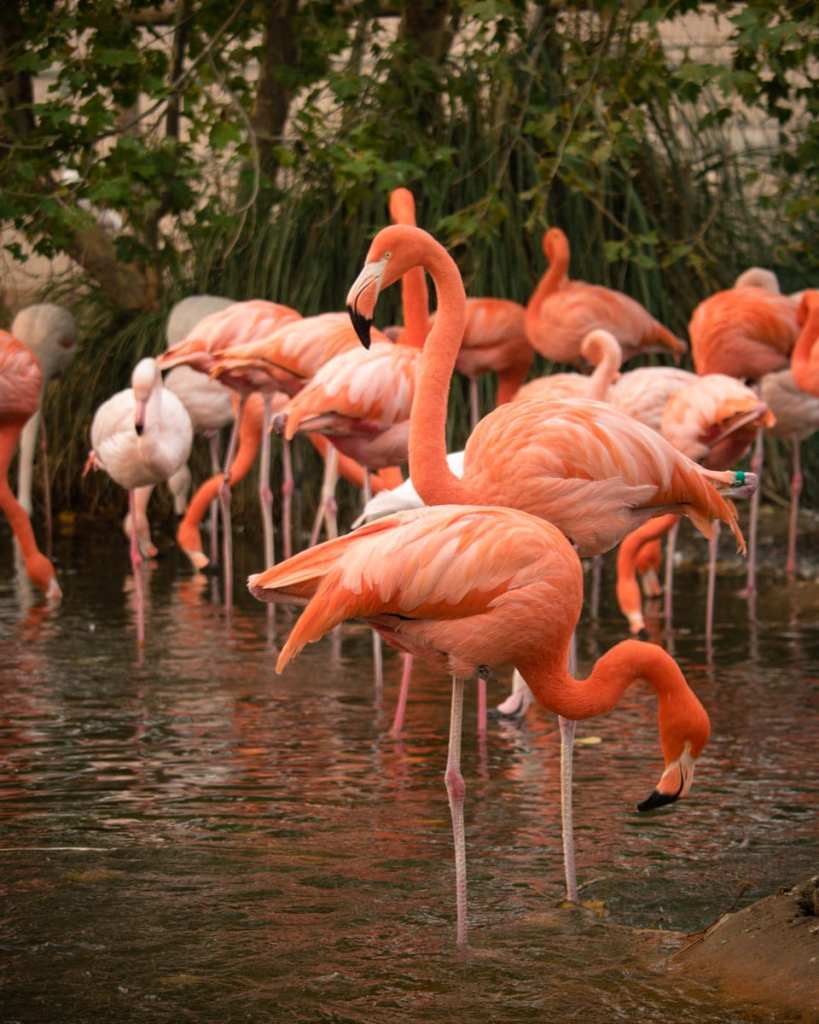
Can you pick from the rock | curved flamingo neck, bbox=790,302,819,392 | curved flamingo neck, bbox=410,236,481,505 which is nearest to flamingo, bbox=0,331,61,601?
curved flamingo neck, bbox=790,302,819,392

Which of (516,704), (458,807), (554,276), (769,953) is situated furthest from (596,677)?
(554,276)

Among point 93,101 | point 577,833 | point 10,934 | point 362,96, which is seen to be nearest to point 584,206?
point 362,96

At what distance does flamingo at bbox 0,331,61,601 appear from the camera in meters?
8.50

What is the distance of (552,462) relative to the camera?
4918mm

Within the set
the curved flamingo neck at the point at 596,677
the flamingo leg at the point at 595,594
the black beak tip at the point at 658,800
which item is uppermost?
the curved flamingo neck at the point at 596,677

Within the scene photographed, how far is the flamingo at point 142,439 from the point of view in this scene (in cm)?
808

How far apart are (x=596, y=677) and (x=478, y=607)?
309 mm

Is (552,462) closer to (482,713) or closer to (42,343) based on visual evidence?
(482,713)

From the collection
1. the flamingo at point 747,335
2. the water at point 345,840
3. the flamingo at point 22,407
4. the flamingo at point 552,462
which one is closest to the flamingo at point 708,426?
the water at point 345,840

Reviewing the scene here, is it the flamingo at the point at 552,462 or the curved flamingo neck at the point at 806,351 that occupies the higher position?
the curved flamingo neck at the point at 806,351

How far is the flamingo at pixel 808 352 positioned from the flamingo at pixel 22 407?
3470 millimetres

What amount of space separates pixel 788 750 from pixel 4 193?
4828 mm

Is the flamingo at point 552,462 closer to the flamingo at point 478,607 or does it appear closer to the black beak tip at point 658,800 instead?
the flamingo at point 478,607

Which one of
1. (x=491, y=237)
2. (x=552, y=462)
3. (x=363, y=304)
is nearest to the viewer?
(x=363, y=304)
